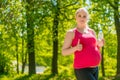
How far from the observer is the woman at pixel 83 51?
6.10 meters

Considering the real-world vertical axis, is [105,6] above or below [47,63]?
above

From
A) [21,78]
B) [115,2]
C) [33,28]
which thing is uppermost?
[115,2]

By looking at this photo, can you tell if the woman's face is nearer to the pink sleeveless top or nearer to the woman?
the woman

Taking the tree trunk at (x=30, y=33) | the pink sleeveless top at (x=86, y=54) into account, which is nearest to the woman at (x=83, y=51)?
the pink sleeveless top at (x=86, y=54)

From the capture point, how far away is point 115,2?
73.8 feet

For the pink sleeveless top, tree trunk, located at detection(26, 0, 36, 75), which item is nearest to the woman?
the pink sleeveless top

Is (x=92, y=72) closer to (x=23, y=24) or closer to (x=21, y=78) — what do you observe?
(x=21, y=78)

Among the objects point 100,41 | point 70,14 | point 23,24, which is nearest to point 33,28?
point 23,24

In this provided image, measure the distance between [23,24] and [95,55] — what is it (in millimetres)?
20165

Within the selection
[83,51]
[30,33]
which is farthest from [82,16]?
[30,33]

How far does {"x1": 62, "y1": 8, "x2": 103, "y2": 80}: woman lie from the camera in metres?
6.10

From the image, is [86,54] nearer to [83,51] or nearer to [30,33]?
[83,51]

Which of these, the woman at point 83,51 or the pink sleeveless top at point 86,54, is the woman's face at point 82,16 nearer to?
the woman at point 83,51

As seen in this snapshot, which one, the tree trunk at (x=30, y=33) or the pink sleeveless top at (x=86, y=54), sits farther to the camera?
the tree trunk at (x=30, y=33)
